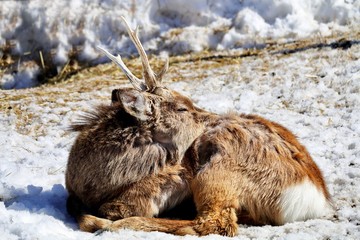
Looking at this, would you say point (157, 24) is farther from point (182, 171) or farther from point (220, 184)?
point (220, 184)

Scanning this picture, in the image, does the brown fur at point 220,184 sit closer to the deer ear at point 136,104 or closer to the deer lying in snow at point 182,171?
the deer lying in snow at point 182,171

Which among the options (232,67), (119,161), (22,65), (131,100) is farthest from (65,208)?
(22,65)

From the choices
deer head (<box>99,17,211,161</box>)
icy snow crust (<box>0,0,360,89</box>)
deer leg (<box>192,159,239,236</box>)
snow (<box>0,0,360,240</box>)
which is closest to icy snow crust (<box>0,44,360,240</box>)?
snow (<box>0,0,360,240</box>)

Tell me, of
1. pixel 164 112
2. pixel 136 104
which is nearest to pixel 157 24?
pixel 164 112

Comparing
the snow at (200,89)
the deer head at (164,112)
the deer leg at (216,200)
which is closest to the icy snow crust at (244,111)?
the snow at (200,89)

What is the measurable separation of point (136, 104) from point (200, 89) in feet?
12.3

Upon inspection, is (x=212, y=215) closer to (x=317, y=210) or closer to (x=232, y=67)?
(x=317, y=210)

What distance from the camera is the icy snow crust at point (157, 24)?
423 inches

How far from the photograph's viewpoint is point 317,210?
15.8ft

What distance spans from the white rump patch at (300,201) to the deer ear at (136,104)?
1.25 metres

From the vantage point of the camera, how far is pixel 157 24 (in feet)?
37.4

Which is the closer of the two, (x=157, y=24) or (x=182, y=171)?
(x=182, y=171)

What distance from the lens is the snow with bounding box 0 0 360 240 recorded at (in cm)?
479

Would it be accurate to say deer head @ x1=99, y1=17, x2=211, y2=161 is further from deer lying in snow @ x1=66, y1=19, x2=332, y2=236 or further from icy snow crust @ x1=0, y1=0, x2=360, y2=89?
icy snow crust @ x1=0, y1=0, x2=360, y2=89
